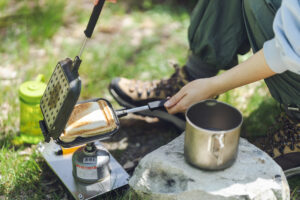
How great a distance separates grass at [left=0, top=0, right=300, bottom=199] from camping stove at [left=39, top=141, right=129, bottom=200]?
0.32 feet

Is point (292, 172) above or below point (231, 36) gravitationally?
below

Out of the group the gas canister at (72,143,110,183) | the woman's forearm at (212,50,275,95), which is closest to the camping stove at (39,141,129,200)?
the gas canister at (72,143,110,183)

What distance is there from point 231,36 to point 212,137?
64 centimetres

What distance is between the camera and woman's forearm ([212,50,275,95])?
4.78 ft

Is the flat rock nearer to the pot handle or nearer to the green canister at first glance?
the pot handle

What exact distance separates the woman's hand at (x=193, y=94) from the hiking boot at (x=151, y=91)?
33 centimetres

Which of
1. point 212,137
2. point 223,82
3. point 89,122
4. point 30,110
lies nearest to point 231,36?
point 223,82

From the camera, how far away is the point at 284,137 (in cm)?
173

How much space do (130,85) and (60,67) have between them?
0.70m

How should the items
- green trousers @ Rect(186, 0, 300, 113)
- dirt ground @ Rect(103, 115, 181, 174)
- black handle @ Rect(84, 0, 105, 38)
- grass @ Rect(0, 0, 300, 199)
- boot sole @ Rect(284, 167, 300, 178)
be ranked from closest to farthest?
black handle @ Rect(84, 0, 105, 38) < green trousers @ Rect(186, 0, 300, 113) < boot sole @ Rect(284, 167, 300, 178) < grass @ Rect(0, 0, 300, 199) < dirt ground @ Rect(103, 115, 181, 174)

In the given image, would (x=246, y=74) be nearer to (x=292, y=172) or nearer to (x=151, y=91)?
(x=292, y=172)

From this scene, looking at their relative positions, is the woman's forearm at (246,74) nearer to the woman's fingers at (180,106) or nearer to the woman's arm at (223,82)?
the woman's arm at (223,82)

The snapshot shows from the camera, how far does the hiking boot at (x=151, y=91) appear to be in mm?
2000

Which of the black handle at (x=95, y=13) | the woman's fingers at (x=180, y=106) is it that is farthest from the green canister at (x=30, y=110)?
the woman's fingers at (x=180, y=106)
